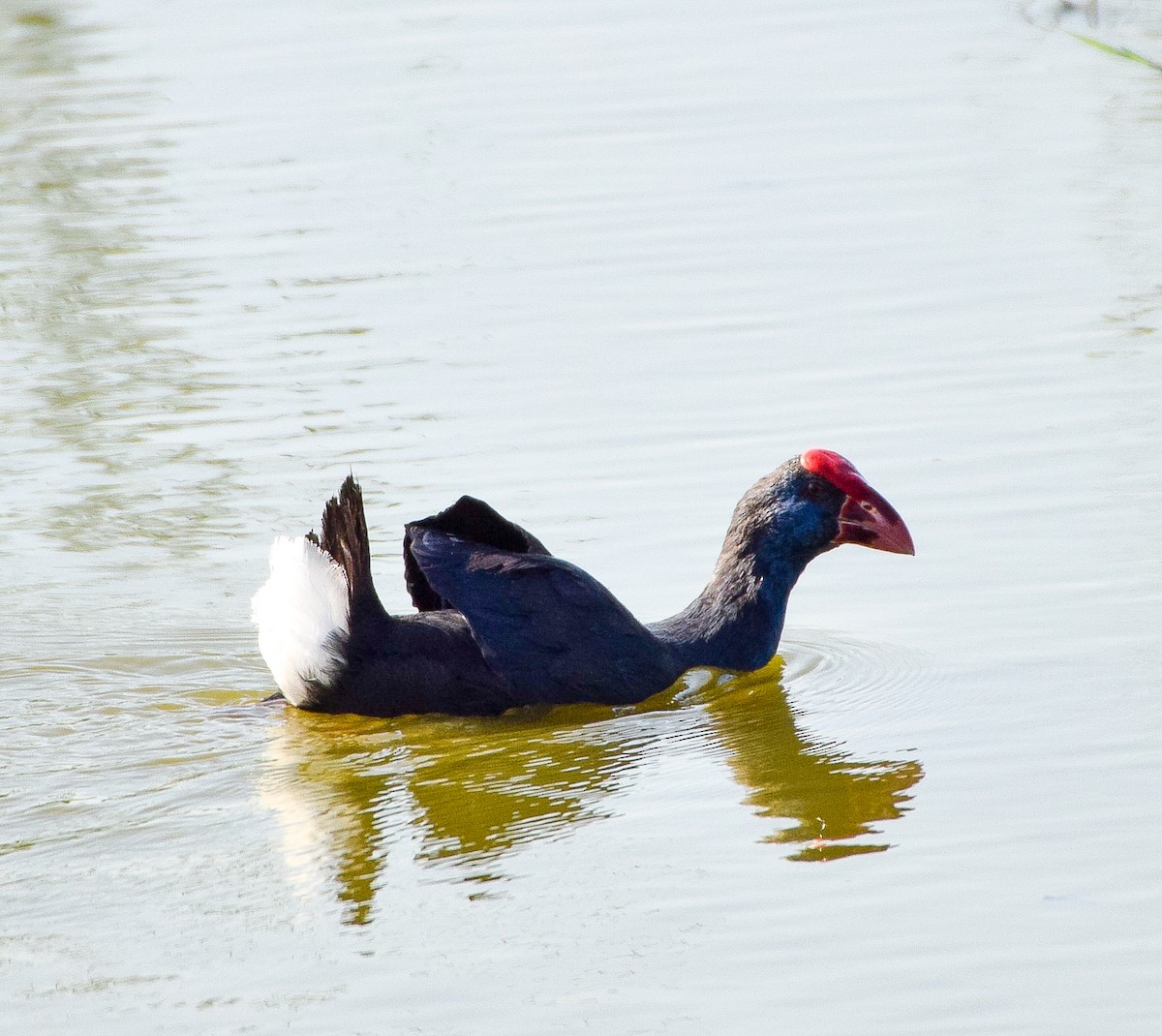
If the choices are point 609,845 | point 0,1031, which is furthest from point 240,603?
point 0,1031

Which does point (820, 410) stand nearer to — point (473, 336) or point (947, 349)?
point (947, 349)

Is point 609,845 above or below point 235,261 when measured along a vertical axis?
below

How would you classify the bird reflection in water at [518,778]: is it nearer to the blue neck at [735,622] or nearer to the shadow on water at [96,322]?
the blue neck at [735,622]

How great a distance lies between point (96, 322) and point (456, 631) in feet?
17.6

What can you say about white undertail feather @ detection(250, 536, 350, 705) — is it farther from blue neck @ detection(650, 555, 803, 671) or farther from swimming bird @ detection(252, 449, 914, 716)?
blue neck @ detection(650, 555, 803, 671)

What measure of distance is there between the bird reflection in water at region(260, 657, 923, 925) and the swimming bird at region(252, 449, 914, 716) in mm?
96

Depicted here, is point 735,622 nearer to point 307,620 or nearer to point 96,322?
point 307,620

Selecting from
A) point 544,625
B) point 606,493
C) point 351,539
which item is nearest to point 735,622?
point 544,625

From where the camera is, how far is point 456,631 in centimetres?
667

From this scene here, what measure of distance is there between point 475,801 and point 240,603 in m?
2.23

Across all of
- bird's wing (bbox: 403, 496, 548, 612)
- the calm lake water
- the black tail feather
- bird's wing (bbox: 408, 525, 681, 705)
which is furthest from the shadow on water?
bird's wing (bbox: 408, 525, 681, 705)

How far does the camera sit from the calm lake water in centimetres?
471

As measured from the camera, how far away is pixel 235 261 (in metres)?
12.1

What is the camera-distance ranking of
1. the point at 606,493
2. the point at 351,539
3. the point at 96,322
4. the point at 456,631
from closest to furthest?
the point at 351,539
the point at 456,631
the point at 606,493
the point at 96,322
